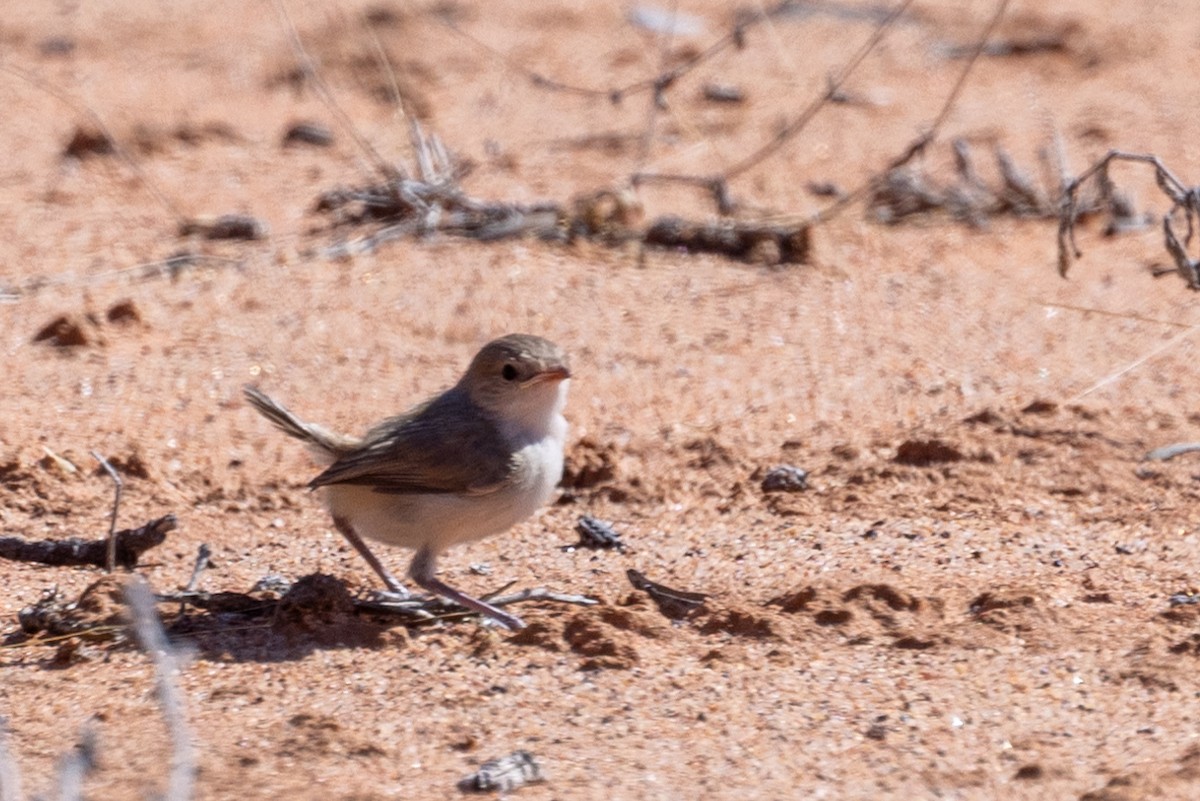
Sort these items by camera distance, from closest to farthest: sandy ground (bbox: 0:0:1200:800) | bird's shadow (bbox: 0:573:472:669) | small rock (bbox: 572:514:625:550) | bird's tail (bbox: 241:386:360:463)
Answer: sandy ground (bbox: 0:0:1200:800) → bird's shadow (bbox: 0:573:472:669) → bird's tail (bbox: 241:386:360:463) → small rock (bbox: 572:514:625:550)

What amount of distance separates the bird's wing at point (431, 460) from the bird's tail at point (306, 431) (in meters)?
0.14

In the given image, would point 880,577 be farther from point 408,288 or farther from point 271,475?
point 408,288

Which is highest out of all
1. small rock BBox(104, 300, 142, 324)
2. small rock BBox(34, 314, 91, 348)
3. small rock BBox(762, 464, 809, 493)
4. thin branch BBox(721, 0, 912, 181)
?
thin branch BBox(721, 0, 912, 181)

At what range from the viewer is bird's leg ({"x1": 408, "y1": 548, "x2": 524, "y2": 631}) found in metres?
5.73

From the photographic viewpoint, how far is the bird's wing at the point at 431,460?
5953mm

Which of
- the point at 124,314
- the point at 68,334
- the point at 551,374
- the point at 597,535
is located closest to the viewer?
the point at 551,374

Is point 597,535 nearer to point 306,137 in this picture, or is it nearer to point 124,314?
point 124,314

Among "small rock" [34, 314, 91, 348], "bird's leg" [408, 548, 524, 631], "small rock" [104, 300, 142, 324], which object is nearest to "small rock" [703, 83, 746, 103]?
"small rock" [104, 300, 142, 324]

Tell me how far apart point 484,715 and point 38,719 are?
1263 millimetres

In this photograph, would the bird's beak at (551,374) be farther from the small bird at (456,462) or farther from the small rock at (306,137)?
the small rock at (306,137)

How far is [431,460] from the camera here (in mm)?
6008

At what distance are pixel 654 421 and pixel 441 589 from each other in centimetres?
195

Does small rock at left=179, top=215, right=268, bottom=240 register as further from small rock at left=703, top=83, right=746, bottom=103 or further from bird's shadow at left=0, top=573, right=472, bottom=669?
bird's shadow at left=0, top=573, right=472, bottom=669

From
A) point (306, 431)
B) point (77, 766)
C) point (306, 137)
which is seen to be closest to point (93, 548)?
point (306, 431)
